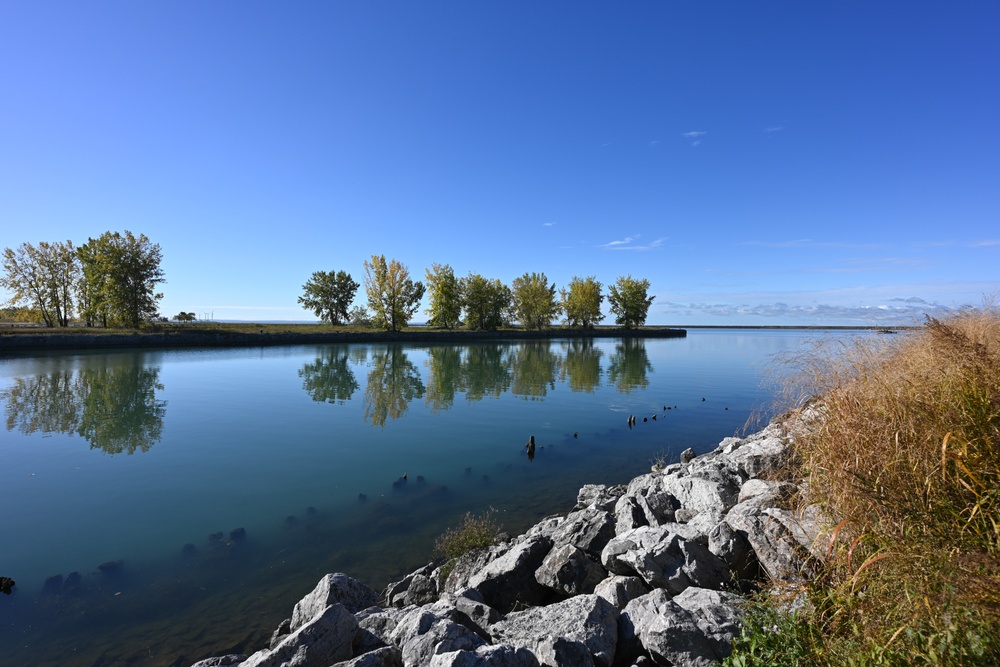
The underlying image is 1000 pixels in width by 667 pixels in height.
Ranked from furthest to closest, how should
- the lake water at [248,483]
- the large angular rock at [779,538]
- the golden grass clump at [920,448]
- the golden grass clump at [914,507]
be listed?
the lake water at [248,483] < the large angular rock at [779,538] < the golden grass clump at [920,448] < the golden grass clump at [914,507]

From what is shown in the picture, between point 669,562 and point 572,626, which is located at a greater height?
point 669,562

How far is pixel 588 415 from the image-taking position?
21109 mm

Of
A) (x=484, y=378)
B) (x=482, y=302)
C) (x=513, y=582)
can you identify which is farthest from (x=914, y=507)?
(x=482, y=302)

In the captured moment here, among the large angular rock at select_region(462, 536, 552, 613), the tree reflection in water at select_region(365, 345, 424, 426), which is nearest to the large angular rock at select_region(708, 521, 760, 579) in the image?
the large angular rock at select_region(462, 536, 552, 613)

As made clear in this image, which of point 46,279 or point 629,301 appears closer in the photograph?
point 46,279

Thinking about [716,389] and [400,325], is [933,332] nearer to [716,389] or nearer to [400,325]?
[716,389]

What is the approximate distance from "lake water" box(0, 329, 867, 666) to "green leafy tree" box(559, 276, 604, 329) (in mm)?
83251

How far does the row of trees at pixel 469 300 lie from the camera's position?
82.2 m

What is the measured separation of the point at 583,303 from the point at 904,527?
109 m

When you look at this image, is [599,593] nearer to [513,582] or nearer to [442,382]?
[513,582]

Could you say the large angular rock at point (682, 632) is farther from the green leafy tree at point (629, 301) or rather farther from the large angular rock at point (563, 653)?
the green leafy tree at point (629, 301)

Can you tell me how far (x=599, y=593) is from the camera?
18.5ft

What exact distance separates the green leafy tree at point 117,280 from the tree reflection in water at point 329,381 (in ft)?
133

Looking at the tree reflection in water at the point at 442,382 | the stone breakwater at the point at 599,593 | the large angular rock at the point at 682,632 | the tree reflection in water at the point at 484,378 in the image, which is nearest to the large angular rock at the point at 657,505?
the stone breakwater at the point at 599,593
